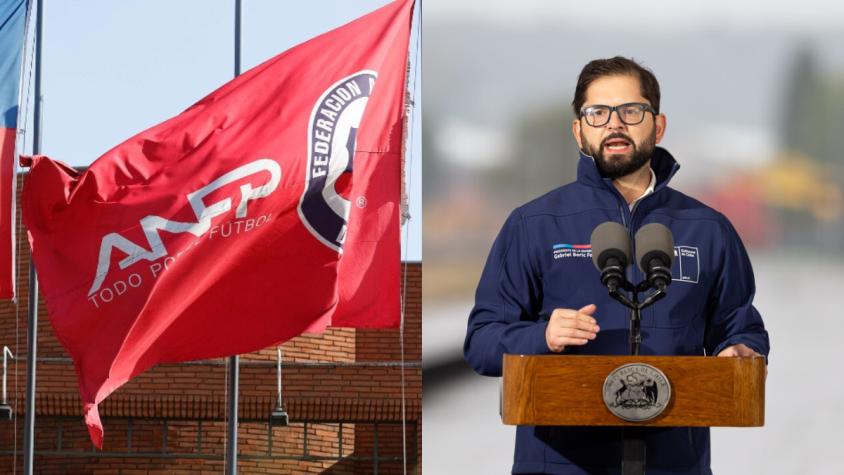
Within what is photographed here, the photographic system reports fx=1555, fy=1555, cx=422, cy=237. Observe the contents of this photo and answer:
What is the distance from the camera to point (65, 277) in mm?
9828

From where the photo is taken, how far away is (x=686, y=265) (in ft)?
13.1

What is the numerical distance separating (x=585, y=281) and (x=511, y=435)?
176cm

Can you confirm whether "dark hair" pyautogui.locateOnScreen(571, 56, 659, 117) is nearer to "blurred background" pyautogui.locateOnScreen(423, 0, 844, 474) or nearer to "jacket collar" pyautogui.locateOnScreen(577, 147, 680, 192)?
"jacket collar" pyautogui.locateOnScreen(577, 147, 680, 192)

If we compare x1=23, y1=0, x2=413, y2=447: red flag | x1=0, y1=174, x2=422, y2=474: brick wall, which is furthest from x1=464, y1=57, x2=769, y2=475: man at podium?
x1=0, y1=174, x2=422, y2=474: brick wall

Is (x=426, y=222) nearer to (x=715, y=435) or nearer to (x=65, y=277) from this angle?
(x=715, y=435)

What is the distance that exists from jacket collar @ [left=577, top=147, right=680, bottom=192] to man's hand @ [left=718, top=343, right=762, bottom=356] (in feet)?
1.75

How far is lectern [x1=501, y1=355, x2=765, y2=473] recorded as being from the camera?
337cm

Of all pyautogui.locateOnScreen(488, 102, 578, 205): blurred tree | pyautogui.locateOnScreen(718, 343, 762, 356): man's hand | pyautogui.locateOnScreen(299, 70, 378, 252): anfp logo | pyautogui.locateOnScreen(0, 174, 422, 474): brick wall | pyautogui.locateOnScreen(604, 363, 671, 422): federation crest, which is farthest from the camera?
pyautogui.locateOnScreen(0, 174, 422, 474): brick wall

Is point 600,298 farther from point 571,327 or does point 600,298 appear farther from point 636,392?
point 636,392

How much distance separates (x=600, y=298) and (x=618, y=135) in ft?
1.43

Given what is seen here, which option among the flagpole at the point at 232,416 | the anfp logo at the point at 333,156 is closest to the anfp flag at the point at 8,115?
the flagpole at the point at 232,416

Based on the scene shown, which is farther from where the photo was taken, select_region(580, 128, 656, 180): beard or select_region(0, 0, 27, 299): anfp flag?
select_region(0, 0, 27, 299): anfp flag

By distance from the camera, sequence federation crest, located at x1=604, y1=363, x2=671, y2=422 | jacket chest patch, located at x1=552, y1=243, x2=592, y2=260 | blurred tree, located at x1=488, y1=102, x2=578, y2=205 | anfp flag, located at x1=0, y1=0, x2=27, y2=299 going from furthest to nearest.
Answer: anfp flag, located at x1=0, y1=0, x2=27, y2=299 < blurred tree, located at x1=488, y1=102, x2=578, y2=205 < jacket chest patch, located at x1=552, y1=243, x2=592, y2=260 < federation crest, located at x1=604, y1=363, x2=671, y2=422

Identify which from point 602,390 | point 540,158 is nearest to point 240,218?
point 540,158
